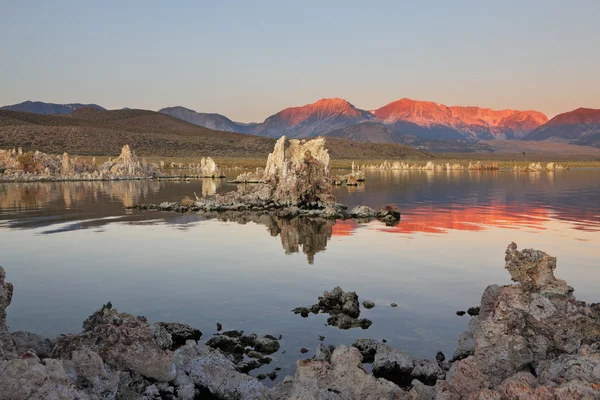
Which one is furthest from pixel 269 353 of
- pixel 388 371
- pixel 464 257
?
pixel 464 257

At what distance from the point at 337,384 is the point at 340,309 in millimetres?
5684

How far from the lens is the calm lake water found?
12.9 m

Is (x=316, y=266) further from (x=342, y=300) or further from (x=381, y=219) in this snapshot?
(x=381, y=219)

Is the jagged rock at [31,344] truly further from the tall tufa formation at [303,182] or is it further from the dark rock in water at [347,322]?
the tall tufa formation at [303,182]

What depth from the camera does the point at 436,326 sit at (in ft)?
40.8

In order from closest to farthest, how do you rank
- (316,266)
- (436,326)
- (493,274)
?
(436,326) → (493,274) → (316,266)

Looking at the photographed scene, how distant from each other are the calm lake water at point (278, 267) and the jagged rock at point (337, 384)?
86.0 inches

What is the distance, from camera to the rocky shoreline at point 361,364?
6.65 meters

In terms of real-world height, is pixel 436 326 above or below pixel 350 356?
below

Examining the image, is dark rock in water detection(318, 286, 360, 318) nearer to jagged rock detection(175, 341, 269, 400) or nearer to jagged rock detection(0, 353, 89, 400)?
jagged rock detection(175, 341, 269, 400)

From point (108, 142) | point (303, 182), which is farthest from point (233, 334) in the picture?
point (108, 142)

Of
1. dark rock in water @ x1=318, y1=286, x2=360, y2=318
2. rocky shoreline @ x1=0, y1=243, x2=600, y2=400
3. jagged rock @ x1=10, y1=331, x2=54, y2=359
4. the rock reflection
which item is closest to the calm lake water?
the rock reflection

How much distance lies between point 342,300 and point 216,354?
193 inches

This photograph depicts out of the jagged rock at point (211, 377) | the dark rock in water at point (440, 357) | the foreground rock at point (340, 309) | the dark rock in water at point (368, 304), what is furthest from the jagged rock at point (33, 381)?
the dark rock in water at point (368, 304)
